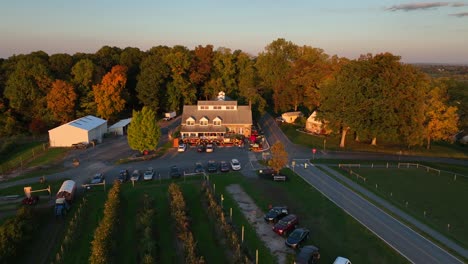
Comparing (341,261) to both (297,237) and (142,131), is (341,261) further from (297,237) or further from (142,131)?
(142,131)

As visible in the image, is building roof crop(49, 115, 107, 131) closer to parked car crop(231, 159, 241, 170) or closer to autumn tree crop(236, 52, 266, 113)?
parked car crop(231, 159, 241, 170)

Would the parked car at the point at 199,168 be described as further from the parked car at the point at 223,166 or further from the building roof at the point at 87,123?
the building roof at the point at 87,123

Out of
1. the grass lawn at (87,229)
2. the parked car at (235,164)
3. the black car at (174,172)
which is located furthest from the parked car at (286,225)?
the black car at (174,172)

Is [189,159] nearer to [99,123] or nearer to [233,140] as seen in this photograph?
[233,140]

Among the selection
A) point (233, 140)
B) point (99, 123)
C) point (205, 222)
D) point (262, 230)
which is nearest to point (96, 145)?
point (99, 123)

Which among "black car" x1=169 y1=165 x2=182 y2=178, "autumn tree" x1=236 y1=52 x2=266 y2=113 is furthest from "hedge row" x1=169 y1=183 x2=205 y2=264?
"autumn tree" x1=236 y1=52 x2=266 y2=113

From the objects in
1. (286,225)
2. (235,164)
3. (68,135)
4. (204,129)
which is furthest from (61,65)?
(286,225)
